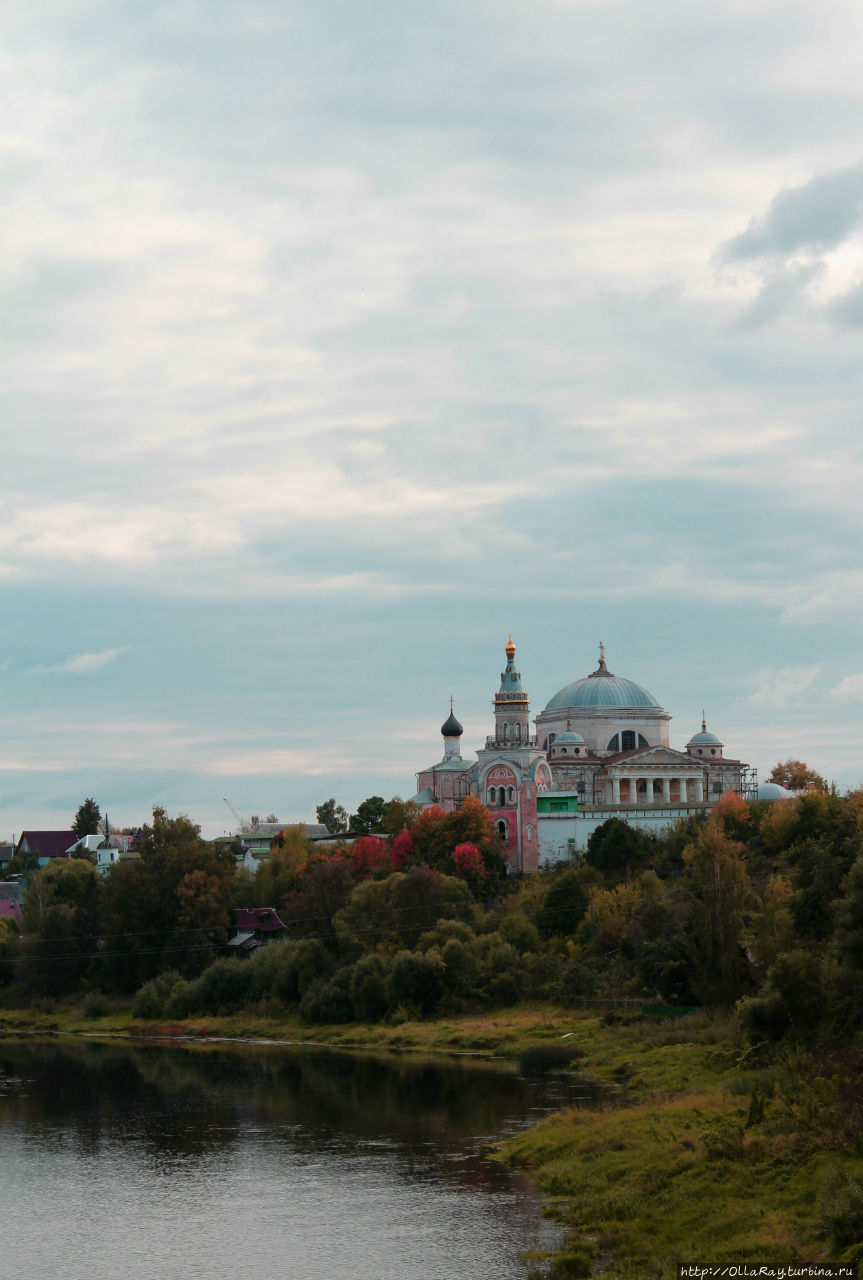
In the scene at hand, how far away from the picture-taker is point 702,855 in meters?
55.9

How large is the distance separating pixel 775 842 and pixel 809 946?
24.4 metres

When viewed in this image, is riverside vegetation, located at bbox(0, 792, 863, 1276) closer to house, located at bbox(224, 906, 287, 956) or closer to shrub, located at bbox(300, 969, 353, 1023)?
shrub, located at bbox(300, 969, 353, 1023)

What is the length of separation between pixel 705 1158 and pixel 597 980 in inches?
1249

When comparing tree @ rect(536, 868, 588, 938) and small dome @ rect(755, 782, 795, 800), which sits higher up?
small dome @ rect(755, 782, 795, 800)

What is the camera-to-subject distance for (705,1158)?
29.4m

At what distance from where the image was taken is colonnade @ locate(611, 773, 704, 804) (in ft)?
315

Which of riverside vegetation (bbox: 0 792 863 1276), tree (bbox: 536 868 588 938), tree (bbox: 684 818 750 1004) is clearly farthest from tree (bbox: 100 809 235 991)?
tree (bbox: 684 818 750 1004)

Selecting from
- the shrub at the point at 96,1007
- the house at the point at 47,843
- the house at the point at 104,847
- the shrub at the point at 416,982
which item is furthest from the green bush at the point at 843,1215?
the house at the point at 47,843

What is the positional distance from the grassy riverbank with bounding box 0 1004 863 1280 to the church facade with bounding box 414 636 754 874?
35609 millimetres

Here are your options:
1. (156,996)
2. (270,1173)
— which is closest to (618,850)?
(156,996)

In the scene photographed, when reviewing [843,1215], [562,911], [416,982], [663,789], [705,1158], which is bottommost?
[705,1158]

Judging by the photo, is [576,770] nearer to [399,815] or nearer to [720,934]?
[399,815]

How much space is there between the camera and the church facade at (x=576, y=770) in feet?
279

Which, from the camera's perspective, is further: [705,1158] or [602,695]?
[602,695]
